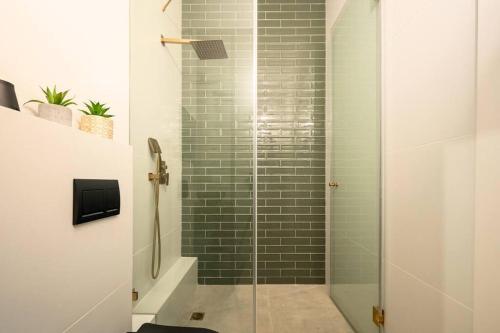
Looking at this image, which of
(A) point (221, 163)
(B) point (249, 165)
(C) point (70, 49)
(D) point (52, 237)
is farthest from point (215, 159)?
(D) point (52, 237)

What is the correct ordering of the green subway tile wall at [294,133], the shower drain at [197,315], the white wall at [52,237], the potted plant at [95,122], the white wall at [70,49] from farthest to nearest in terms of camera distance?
the green subway tile wall at [294,133] < the shower drain at [197,315] < the potted plant at [95,122] < the white wall at [70,49] < the white wall at [52,237]

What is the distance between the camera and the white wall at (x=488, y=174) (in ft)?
2.56

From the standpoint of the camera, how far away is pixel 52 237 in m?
0.71

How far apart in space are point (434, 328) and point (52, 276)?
54.9 inches

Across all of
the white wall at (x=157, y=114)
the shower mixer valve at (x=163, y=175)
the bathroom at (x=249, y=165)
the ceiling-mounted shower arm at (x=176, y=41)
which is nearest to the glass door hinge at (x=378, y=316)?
the bathroom at (x=249, y=165)

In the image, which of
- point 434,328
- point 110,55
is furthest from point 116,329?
point 434,328

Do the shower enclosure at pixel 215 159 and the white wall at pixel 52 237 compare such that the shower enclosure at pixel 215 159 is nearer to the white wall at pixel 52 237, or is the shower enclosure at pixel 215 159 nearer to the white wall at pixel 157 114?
the white wall at pixel 157 114

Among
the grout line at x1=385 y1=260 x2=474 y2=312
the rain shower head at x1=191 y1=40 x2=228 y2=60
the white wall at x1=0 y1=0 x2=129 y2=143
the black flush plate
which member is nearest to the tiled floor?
the grout line at x1=385 y1=260 x2=474 y2=312

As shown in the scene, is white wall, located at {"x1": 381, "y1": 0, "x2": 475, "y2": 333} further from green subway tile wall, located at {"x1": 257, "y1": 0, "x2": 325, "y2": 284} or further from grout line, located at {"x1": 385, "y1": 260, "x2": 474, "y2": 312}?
green subway tile wall, located at {"x1": 257, "y1": 0, "x2": 325, "y2": 284}

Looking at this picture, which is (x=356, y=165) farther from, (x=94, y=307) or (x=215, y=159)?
(x=94, y=307)

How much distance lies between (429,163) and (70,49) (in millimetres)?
1468

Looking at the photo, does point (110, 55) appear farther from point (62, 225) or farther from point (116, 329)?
point (116, 329)

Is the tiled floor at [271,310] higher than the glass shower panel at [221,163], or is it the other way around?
the glass shower panel at [221,163]

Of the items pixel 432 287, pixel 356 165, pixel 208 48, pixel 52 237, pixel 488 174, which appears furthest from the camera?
pixel 356 165
